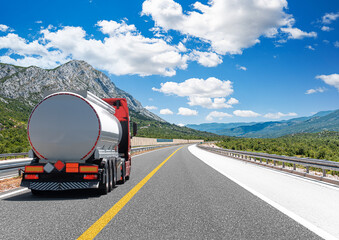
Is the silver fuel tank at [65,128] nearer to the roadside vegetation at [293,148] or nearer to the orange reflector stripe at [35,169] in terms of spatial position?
the orange reflector stripe at [35,169]

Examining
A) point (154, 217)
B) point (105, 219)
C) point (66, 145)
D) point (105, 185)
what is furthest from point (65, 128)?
point (154, 217)

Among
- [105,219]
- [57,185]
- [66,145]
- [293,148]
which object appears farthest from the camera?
[293,148]

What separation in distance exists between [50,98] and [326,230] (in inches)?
265

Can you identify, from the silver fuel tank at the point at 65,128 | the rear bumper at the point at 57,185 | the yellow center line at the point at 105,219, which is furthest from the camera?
the silver fuel tank at the point at 65,128

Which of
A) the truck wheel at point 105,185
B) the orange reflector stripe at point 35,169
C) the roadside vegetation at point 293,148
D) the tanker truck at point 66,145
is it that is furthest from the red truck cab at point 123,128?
the roadside vegetation at point 293,148

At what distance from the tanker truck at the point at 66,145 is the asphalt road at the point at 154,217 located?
16.6 inches

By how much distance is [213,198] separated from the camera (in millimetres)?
7461

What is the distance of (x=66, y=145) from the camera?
7.72m

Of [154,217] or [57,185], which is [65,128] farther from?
[154,217]

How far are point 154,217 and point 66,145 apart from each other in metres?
3.38

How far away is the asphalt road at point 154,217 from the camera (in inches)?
177

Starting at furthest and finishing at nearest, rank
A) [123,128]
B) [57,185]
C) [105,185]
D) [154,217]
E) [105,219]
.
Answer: [123,128], [105,185], [57,185], [154,217], [105,219]

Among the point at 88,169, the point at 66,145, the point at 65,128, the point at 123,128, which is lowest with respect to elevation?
the point at 88,169

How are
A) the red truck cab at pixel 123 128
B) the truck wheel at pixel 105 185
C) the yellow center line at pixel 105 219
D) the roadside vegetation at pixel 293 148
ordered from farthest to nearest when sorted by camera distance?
the roadside vegetation at pixel 293 148 < the red truck cab at pixel 123 128 < the truck wheel at pixel 105 185 < the yellow center line at pixel 105 219
